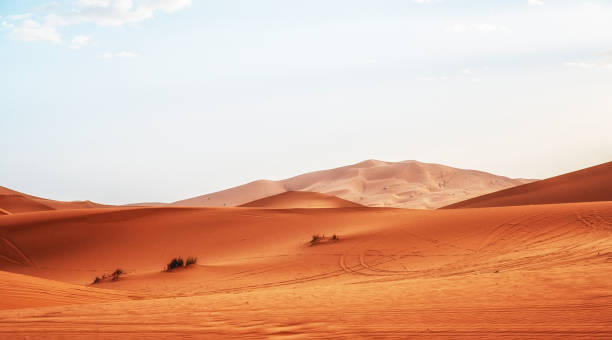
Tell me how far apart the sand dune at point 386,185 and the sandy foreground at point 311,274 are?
39.8 meters

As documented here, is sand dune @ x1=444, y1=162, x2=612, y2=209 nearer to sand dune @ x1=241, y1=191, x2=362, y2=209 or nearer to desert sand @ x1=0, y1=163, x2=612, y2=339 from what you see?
desert sand @ x1=0, y1=163, x2=612, y2=339

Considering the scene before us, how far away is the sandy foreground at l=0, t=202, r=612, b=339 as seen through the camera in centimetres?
695

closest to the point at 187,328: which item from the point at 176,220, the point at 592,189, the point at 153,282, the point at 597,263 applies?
the point at 597,263

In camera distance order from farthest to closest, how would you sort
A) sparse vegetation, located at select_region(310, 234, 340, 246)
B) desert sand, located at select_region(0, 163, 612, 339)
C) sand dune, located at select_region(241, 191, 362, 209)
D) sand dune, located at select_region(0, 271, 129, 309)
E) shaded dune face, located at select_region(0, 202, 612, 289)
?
sand dune, located at select_region(241, 191, 362, 209) → sparse vegetation, located at select_region(310, 234, 340, 246) → shaded dune face, located at select_region(0, 202, 612, 289) → sand dune, located at select_region(0, 271, 129, 309) → desert sand, located at select_region(0, 163, 612, 339)

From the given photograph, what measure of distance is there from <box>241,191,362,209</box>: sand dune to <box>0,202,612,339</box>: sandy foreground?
1749 cm

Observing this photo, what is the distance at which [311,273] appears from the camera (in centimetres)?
1566

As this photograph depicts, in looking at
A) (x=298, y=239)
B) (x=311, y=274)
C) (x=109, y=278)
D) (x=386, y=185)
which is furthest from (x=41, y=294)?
(x=386, y=185)

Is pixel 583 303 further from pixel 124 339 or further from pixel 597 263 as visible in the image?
pixel 124 339

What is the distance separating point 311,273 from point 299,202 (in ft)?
106

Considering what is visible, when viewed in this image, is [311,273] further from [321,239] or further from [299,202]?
[299,202]

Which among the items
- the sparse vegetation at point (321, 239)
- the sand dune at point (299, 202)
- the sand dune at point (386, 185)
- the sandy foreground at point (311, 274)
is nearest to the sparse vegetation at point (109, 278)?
the sandy foreground at point (311, 274)

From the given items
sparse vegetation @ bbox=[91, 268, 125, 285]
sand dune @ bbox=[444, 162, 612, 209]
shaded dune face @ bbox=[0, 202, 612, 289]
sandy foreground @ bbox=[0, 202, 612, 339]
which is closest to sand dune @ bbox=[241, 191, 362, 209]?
sand dune @ bbox=[444, 162, 612, 209]

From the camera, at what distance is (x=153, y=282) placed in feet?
53.2

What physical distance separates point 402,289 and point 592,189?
28626 mm
